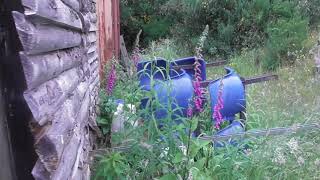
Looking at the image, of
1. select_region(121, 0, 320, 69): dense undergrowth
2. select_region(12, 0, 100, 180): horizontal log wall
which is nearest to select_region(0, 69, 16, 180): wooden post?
select_region(12, 0, 100, 180): horizontal log wall

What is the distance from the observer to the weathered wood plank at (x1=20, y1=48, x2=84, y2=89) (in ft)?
4.77

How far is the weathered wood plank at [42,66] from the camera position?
4.77ft

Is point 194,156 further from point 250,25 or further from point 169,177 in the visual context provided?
point 250,25

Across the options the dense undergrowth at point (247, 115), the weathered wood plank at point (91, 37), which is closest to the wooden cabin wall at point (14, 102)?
the dense undergrowth at point (247, 115)

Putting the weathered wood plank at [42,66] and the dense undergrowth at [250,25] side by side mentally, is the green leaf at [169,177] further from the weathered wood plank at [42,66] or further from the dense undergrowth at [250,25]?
the dense undergrowth at [250,25]

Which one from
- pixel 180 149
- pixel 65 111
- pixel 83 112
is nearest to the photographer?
pixel 65 111

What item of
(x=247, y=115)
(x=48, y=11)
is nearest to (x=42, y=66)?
(x=48, y=11)

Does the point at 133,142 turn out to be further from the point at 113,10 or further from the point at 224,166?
the point at 113,10

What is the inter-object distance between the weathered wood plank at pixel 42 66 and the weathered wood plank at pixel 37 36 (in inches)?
1.3

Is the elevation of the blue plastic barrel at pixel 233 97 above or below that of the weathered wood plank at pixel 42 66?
below

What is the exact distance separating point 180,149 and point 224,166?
367 mm

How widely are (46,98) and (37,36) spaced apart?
0.27m

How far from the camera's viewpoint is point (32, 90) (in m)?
1.54

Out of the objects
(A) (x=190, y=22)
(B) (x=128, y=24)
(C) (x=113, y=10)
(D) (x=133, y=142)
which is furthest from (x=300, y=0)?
(D) (x=133, y=142)
